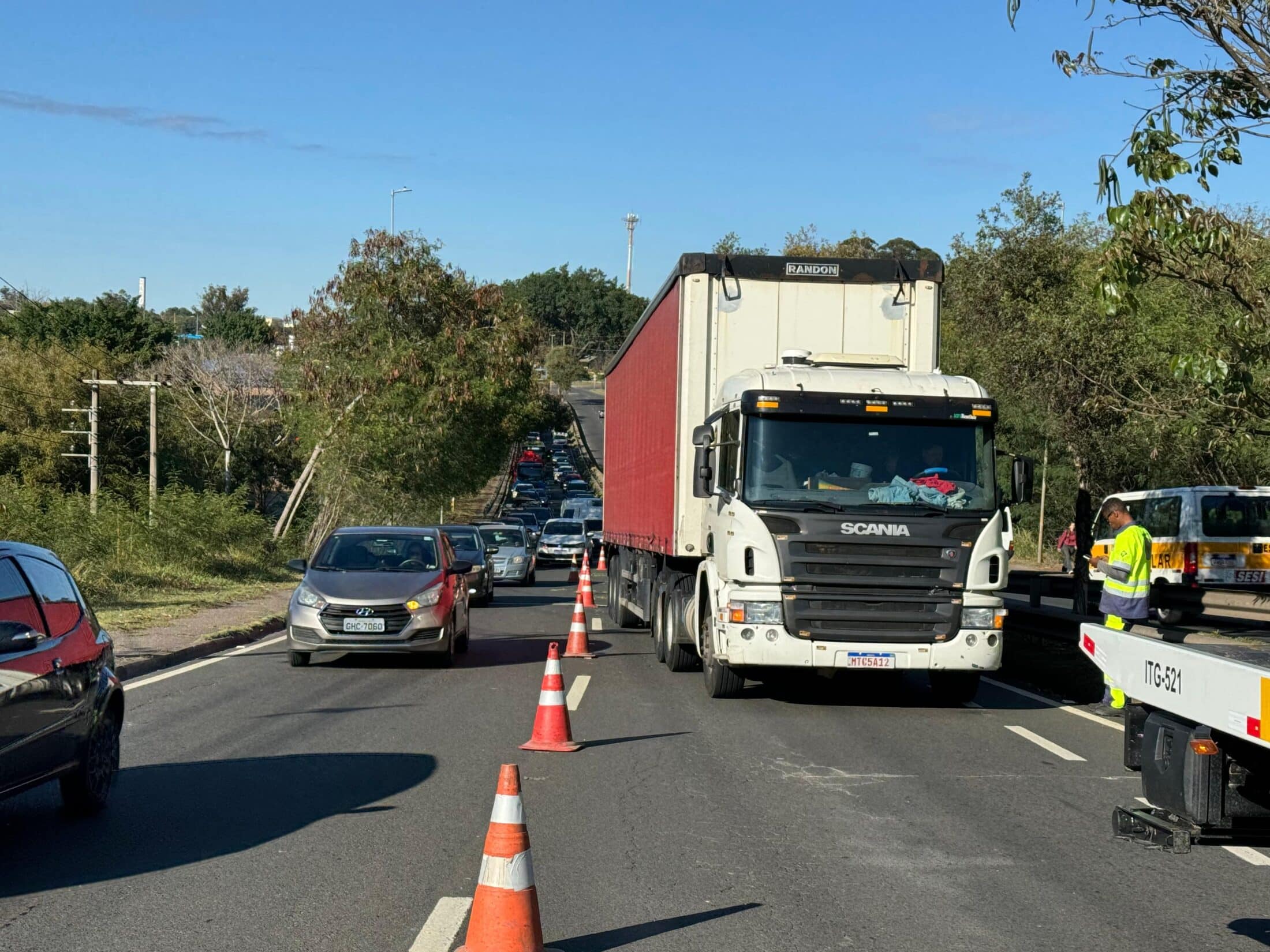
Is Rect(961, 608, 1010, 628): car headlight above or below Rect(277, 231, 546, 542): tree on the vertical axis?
below

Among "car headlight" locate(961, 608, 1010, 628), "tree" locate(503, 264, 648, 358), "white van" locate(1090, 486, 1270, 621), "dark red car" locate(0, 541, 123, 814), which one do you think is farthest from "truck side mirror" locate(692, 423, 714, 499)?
"tree" locate(503, 264, 648, 358)

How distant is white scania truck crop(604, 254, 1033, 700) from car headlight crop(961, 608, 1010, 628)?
11mm

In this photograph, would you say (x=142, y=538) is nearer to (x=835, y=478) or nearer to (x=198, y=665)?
(x=198, y=665)

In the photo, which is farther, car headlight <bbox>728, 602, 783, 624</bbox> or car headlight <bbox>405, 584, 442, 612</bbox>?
car headlight <bbox>405, 584, 442, 612</bbox>

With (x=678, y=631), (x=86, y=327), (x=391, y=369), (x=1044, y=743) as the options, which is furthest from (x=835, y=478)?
(x=86, y=327)

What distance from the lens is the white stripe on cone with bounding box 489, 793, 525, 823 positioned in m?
5.52

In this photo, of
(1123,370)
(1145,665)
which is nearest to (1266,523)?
(1123,370)

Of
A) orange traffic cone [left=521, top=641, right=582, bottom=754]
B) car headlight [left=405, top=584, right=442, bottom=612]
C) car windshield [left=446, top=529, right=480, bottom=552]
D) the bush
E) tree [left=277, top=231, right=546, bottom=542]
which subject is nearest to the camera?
orange traffic cone [left=521, top=641, right=582, bottom=754]

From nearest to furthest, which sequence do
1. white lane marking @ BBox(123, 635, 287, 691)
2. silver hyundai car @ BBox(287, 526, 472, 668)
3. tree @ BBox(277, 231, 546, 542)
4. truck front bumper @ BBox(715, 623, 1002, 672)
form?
A: truck front bumper @ BBox(715, 623, 1002, 672) < white lane marking @ BBox(123, 635, 287, 691) < silver hyundai car @ BBox(287, 526, 472, 668) < tree @ BBox(277, 231, 546, 542)

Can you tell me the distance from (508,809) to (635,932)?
80 cm

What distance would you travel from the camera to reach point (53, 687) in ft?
23.7

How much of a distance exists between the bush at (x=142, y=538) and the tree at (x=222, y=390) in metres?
25.6

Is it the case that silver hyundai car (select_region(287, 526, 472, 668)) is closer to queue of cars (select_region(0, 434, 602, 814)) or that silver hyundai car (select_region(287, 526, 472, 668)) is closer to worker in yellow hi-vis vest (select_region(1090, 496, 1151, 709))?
queue of cars (select_region(0, 434, 602, 814))

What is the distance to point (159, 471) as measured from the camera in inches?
2298
